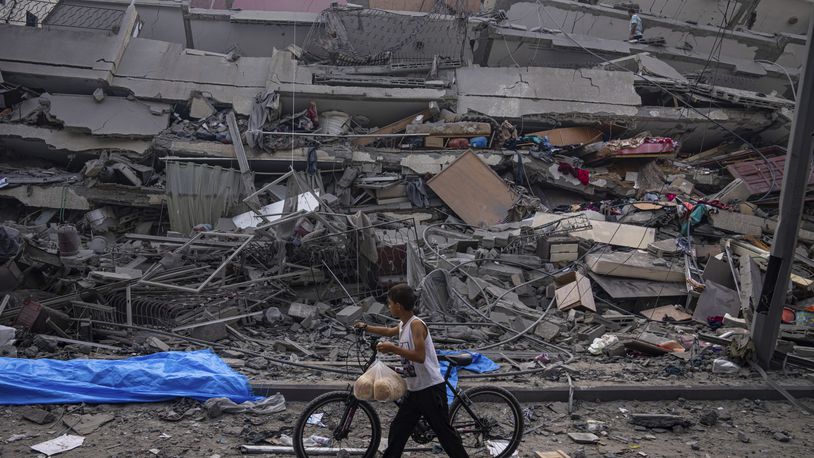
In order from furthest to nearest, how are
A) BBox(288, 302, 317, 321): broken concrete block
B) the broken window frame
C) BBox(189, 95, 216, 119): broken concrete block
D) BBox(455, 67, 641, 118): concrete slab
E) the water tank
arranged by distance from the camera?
1. BBox(455, 67, 641, 118): concrete slab
2. BBox(189, 95, 216, 119): broken concrete block
3. BBox(288, 302, 317, 321): broken concrete block
4. the water tank
5. the broken window frame

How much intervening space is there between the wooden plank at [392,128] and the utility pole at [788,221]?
9.53 meters

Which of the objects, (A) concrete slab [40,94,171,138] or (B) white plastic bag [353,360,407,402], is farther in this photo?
(A) concrete slab [40,94,171,138]

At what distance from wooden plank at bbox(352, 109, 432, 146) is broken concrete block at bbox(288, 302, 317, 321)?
6452 mm

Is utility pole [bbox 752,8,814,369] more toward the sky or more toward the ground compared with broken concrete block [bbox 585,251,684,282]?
more toward the sky

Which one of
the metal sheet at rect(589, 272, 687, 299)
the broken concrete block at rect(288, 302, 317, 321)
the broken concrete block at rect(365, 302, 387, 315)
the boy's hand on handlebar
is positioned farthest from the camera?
the metal sheet at rect(589, 272, 687, 299)

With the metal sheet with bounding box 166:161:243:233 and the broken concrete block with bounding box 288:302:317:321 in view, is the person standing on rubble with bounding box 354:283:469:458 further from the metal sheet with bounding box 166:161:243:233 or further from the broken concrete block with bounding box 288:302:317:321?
the metal sheet with bounding box 166:161:243:233

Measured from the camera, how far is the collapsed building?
8.54 metres

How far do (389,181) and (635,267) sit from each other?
561cm

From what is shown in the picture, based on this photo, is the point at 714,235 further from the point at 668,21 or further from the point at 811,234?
the point at 668,21

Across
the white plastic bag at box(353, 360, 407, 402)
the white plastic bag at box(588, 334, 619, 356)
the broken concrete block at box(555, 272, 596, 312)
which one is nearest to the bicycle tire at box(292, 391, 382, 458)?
the white plastic bag at box(353, 360, 407, 402)

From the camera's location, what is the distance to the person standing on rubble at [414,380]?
4132mm

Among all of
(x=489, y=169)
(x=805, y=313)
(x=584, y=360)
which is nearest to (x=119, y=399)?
(x=584, y=360)

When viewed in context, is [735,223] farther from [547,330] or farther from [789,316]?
[547,330]

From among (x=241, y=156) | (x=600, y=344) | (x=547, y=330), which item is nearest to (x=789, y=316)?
(x=600, y=344)
